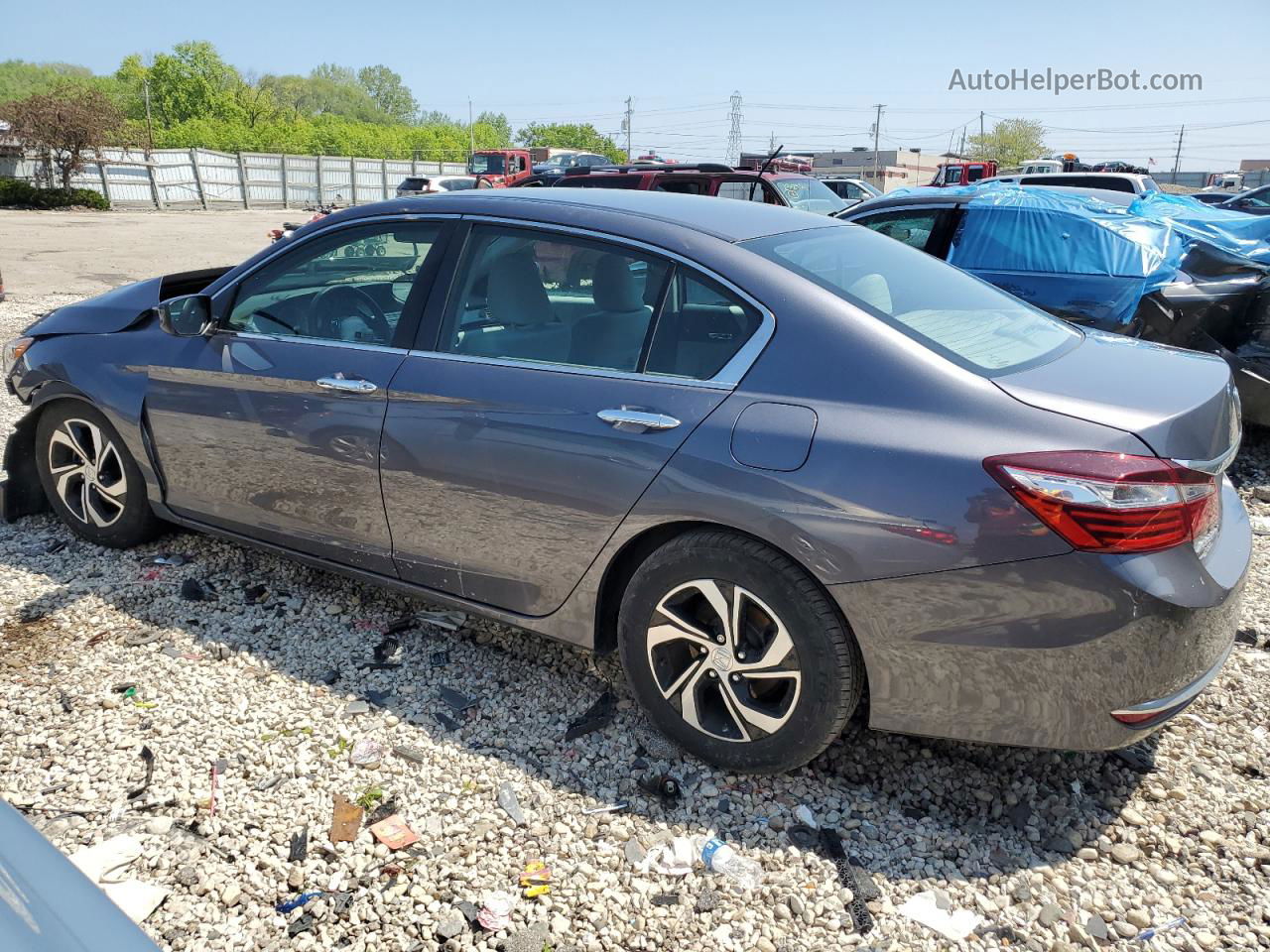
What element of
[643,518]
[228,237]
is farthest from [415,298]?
[228,237]

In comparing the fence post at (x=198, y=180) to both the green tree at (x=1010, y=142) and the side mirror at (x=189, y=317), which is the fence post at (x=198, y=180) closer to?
the side mirror at (x=189, y=317)

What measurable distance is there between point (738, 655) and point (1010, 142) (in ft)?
373

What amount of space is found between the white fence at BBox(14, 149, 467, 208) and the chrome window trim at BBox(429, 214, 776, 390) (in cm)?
4296

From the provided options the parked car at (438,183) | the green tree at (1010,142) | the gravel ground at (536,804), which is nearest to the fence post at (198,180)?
the parked car at (438,183)

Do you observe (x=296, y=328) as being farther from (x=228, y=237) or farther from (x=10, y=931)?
(x=228, y=237)

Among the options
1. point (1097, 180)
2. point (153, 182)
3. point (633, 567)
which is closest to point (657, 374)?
point (633, 567)

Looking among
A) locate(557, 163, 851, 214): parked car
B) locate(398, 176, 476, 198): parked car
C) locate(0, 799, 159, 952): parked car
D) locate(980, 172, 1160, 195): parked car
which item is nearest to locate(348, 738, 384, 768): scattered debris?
locate(0, 799, 159, 952): parked car

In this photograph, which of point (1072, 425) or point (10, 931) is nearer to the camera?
point (10, 931)

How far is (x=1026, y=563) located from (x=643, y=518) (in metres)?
1.06

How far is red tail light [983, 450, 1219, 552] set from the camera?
2.25 metres

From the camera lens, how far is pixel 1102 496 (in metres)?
2.25

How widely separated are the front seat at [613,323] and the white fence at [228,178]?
142 feet

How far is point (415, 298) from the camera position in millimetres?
3340

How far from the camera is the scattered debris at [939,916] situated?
2359 millimetres
